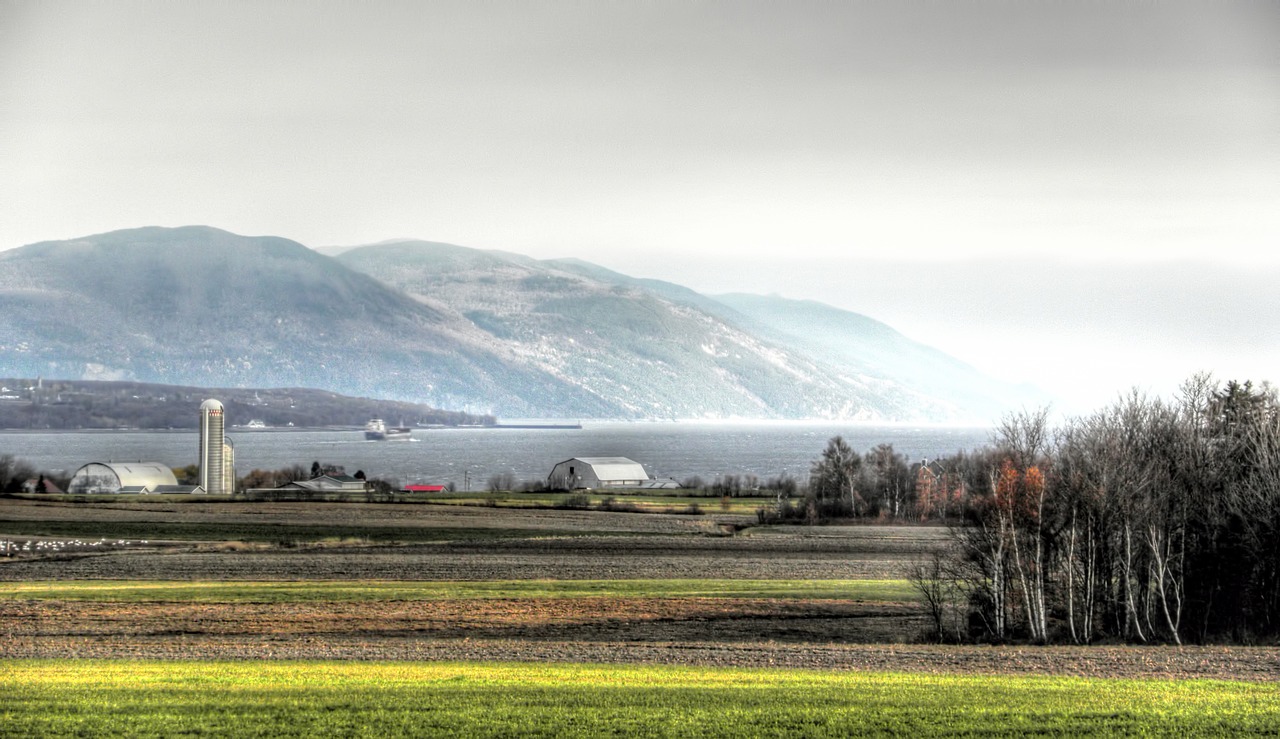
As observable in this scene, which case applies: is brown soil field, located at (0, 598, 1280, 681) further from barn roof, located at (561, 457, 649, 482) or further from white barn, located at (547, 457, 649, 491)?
barn roof, located at (561, 457, 649, 482)

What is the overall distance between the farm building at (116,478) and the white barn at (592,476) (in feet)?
125

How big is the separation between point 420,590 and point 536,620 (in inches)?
335

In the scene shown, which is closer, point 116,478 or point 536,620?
point 536,620

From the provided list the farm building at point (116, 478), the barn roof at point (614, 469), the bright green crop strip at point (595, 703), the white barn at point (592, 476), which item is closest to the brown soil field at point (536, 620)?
the bright green crop strip at point (595, 703)

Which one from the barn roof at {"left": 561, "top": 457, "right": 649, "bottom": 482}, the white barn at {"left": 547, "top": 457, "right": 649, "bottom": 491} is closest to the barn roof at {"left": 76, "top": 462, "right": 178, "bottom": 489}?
the white barn at {"left": 547, "top": 457, "right": 649, "bottom": 491}

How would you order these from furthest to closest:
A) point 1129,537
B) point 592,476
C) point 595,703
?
1. point 592,476
2. point 1129,537
3. point 595,703

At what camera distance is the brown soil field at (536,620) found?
23.0 meters

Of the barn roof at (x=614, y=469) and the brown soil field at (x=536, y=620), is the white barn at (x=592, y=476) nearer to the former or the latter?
the barn roof at (x=614, y=469)

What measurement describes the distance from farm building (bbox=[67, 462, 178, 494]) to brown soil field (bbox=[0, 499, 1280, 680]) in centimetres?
5323

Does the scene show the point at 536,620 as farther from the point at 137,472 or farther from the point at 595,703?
the point at 137,472

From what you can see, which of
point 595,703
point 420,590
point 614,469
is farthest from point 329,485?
point 595,703

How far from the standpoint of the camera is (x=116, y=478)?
106 m

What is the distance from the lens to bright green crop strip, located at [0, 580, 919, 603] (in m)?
34.7

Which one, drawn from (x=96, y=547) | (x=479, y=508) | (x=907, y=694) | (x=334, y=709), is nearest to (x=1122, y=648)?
(x=907, y=694)
